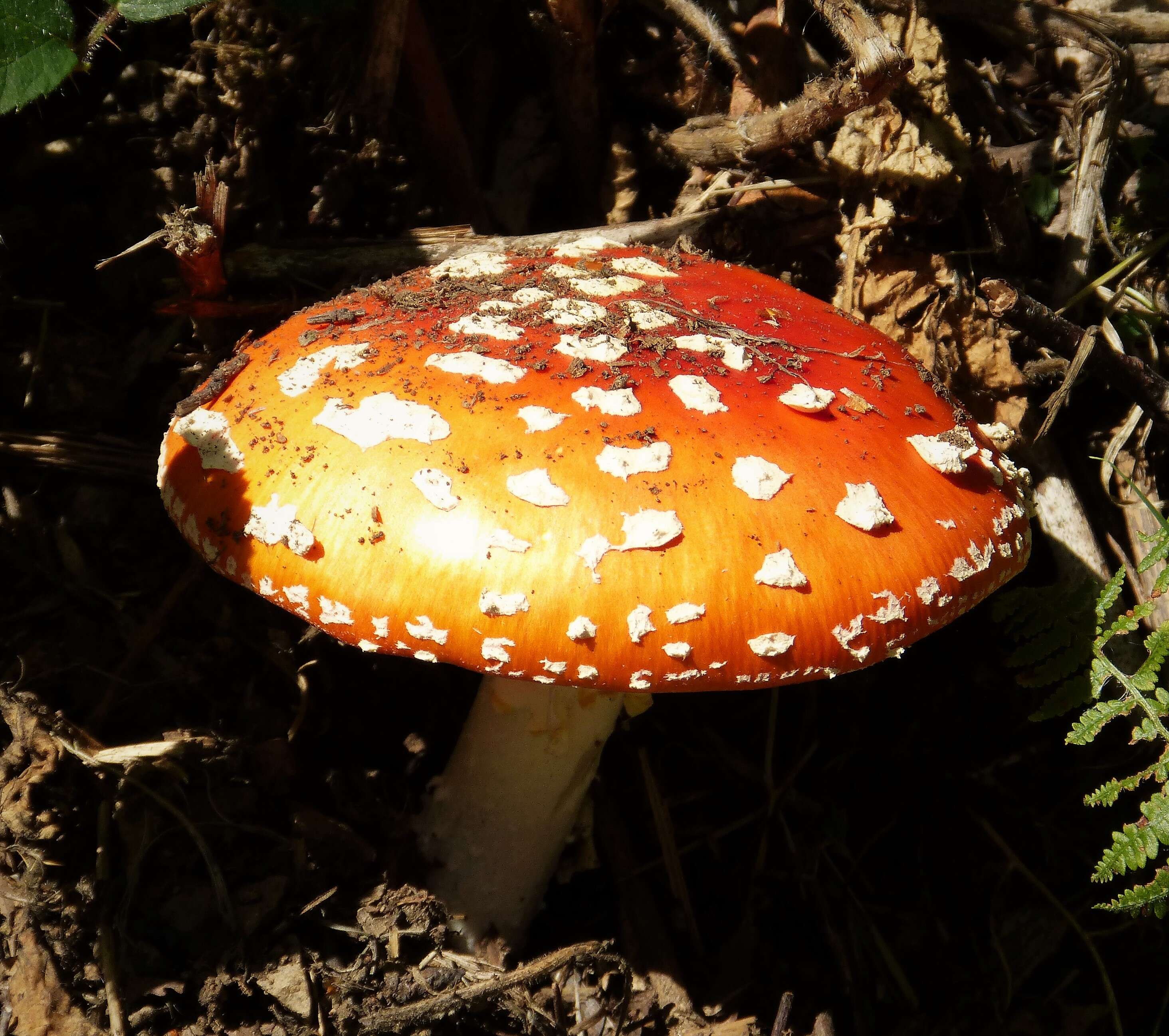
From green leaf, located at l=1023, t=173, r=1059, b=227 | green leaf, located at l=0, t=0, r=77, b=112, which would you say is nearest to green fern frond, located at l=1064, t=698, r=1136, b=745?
green leaf, located at l=1023, t=173, r=1059, b=227

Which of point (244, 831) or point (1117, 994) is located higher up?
point (244, 831)

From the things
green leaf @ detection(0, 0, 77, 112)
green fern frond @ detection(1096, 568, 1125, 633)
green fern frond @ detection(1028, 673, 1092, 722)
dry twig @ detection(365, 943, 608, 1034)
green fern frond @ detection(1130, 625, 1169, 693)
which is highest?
green leaf @ detection(0, 0, 77, 112)

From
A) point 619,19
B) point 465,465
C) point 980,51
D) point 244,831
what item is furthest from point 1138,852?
point 619,19

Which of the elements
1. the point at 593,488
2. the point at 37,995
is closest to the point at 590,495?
the point at 593,488

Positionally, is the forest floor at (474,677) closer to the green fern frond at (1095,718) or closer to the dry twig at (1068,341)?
the dry twig at (1068,341)

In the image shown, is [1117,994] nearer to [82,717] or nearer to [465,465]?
[465,465]

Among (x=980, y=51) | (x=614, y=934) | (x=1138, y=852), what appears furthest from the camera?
(x=980, y=51)

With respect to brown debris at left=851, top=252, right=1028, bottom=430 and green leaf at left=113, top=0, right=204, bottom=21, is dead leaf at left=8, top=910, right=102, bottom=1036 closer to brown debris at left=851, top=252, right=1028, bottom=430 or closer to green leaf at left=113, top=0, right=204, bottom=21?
green leaf at left=113, top=0, right=204, bottom=21
